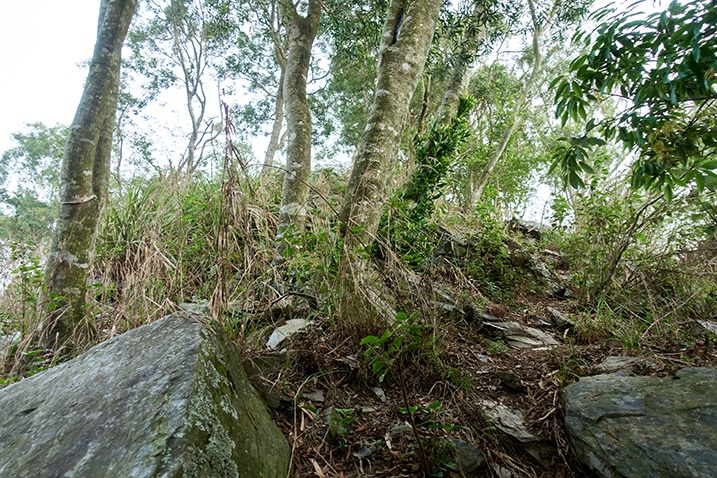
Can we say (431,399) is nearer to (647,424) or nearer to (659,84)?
(647,424)

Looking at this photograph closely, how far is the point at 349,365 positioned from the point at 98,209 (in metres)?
2.08

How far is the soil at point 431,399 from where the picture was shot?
1393 mm

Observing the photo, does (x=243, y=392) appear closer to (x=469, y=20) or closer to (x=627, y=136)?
(x=627, y=136)

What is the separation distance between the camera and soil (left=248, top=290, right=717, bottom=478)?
1.39 metres

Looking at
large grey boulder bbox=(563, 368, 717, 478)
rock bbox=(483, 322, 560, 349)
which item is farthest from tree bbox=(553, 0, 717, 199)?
rock bbox=(483, 322, 560, 349)

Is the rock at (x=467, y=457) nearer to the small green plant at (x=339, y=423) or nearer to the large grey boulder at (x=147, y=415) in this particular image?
the small green plant at (x=339, y=423)

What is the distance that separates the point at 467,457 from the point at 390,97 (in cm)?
246

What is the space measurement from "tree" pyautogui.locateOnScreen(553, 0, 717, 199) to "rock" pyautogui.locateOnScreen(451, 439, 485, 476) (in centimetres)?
136

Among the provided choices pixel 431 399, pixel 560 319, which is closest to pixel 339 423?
pixel 431 399

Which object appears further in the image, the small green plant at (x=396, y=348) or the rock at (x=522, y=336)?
the rock at (x=522, y=336)

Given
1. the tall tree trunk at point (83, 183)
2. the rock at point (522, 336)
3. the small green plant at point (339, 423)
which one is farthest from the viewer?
the rock at point (522, 336)

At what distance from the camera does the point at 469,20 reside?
17.6ft

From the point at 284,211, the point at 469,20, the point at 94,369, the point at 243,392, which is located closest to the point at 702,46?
the point at 243,392

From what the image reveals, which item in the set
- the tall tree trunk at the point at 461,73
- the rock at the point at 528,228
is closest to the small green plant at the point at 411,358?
the tall tree trunk at the point at 461,73
